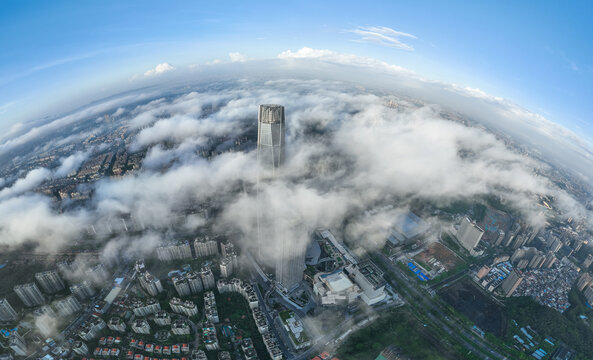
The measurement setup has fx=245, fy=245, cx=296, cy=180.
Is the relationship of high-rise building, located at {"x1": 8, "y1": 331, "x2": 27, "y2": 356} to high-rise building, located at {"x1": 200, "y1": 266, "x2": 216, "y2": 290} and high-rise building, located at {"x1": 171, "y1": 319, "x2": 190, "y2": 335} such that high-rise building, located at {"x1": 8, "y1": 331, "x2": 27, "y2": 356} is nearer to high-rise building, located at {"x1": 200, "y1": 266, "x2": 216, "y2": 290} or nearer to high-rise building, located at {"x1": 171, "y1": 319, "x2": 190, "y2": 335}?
high-rise building, located at {"x1": 171, "y1": 319, "x2": 190, "y2": 335}

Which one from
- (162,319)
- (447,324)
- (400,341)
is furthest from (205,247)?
(447,324)

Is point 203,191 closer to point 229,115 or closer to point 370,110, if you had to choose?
point 229,115

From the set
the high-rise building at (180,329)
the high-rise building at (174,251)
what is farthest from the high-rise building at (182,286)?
the high-rise building at (174,251)

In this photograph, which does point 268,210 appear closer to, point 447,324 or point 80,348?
point 80,348

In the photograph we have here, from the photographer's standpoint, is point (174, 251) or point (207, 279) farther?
point (174, 251)

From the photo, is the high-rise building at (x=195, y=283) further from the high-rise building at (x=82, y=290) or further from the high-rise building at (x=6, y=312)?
the high-rise building at (x=6, y=312)

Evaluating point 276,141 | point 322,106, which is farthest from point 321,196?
point 322,106

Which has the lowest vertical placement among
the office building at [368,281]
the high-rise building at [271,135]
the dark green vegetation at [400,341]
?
the dark green vegetation at [400,341]
